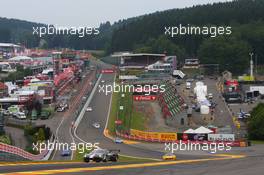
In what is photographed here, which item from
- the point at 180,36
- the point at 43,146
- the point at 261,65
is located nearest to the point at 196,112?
the point at 43,146

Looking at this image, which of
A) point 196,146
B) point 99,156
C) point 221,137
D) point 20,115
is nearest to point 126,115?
point 20,115

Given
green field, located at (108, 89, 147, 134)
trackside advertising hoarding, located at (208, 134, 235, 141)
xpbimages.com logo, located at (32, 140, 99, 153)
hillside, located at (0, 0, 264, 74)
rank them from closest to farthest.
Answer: xpbimages.com logo, located at (32, 140, 99, 153), trackside advertising hoarding, located at (208, 134, 235, 141), green field, located at (108, 89, 147, 134), hillside, located at (0, 0, 264, 74)

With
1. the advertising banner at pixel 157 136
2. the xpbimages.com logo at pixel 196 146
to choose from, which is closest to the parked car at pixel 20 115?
the advertising banner at pixel 157 136

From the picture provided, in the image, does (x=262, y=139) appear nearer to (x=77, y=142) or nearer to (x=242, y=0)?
(x=77, y=142)

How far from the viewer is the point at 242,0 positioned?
10894 centimetres

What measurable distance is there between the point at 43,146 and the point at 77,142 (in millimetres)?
3751

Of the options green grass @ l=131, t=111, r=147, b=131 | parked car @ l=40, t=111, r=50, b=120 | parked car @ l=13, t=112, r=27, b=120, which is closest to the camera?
green grass @ l=131, t=111, r=147, b=131

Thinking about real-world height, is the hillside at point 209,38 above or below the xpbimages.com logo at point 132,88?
above

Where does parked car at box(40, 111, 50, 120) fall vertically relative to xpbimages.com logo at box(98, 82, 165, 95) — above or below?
below

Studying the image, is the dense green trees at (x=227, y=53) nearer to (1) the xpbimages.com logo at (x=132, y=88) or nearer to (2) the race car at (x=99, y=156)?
(1) the xpbimages.com logo at (x=132, y=88)

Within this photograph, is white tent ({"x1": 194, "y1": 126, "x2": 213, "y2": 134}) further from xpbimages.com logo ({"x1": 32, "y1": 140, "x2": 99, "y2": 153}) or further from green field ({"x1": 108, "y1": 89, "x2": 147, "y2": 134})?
green field ({"x1": 108, "y1": 89, "x2": 147, "y2": 134})

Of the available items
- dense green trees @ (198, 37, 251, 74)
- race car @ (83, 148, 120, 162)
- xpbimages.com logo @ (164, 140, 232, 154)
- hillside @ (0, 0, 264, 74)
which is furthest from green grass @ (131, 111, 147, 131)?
hillside @ (0, 0, 264, 74)

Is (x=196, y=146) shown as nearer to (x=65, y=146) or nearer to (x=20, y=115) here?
(x=65, y=146)

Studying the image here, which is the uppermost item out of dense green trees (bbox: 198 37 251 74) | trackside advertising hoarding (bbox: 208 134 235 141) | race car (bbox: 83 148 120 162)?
dense green trees (bbox: 198 37 251 74)
